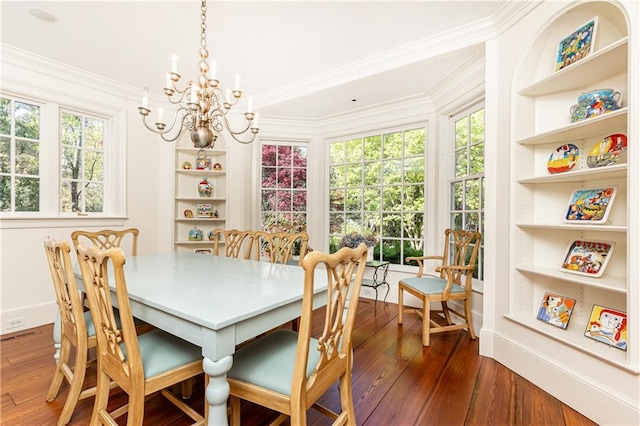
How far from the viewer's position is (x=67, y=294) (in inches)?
63.5

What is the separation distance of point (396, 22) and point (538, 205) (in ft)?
5.69

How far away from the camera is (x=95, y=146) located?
340 centimetres

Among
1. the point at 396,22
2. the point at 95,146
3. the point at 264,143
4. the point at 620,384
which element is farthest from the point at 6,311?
the point at 620,384

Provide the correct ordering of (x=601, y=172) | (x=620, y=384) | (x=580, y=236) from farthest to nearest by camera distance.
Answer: (x=580, y=236)
(x=601, y=172)
(x=620, y=384)

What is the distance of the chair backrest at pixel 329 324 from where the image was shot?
104cm

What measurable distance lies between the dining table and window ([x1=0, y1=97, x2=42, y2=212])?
164cm

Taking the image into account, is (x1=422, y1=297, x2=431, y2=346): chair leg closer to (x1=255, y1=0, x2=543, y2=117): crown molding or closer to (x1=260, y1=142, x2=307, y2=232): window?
(x1=255, y1=0, x2=543, y2=117): crown molding

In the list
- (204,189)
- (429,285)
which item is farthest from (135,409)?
(204,189)

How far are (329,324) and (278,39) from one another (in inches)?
92.6

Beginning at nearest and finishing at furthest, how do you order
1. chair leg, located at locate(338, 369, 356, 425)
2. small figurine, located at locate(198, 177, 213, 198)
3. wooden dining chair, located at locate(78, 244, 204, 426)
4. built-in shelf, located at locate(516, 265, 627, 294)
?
wooden dining chair, located at locate(78, 244, 204, 426), chair leg, located at locate(338, 369, 356, 425), built-in shelf, located at locate(516, 265, 627, 294), small figurine, located at locate(198, 177, 213, 198)

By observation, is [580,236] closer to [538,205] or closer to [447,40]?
[538,205]

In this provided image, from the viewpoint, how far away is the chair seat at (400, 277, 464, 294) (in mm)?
2655

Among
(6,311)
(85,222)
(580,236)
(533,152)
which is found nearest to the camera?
(580,236)

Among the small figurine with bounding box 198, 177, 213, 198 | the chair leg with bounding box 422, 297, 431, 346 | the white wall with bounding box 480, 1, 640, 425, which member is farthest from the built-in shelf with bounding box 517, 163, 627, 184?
the small figurine with bounding box 198, 177, 213, 198
